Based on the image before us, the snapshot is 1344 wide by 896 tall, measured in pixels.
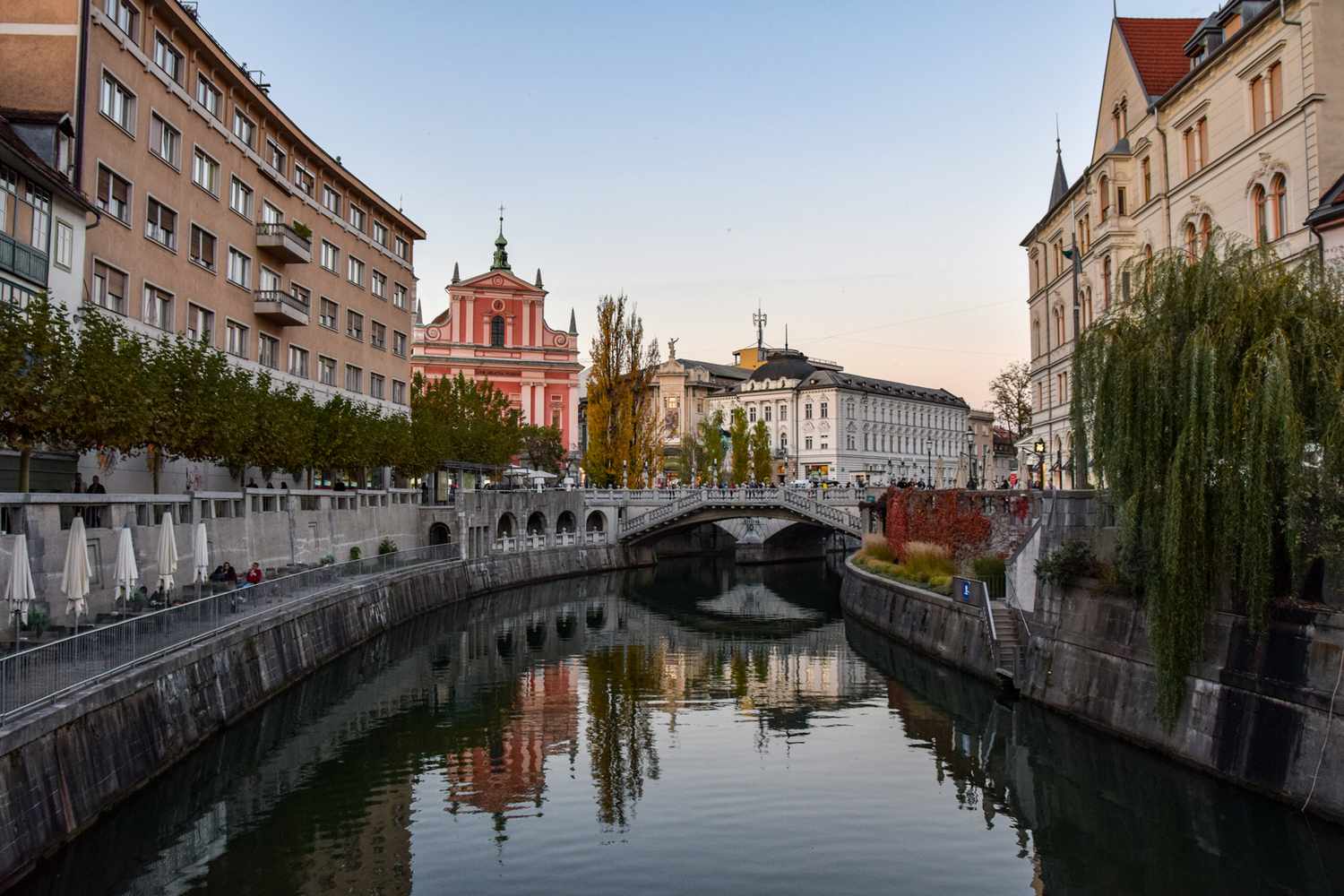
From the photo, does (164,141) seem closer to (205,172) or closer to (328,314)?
(205,172)

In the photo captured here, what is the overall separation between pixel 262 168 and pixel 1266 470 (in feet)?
138

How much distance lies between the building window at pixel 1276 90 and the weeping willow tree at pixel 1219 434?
11373 millimetres

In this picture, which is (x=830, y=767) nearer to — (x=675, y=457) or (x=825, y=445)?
(x=825, y=445)

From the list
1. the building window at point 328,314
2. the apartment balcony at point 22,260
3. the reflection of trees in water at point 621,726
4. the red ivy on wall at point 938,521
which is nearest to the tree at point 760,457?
the red ivy on wall at point 938,521

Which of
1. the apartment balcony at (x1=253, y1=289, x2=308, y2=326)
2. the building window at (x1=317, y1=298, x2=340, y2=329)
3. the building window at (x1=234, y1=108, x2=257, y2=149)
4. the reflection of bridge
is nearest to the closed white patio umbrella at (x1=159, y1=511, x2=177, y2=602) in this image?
the apartment balcony at (x1=253, y1=289, x2=308, y2=326)

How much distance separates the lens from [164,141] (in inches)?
1507

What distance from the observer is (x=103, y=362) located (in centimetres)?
2505

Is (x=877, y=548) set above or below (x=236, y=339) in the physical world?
below

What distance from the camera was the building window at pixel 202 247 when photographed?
40.8 meters

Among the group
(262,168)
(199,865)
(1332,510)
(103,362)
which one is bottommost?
(199,865)

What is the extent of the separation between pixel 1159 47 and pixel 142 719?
138 ft

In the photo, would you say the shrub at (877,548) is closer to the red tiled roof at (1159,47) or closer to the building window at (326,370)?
the red tiled roof at (1159,47)

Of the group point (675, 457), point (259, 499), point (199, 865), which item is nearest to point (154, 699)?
point (199, 865)

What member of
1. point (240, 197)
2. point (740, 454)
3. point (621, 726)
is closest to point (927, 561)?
point (621, 726)
